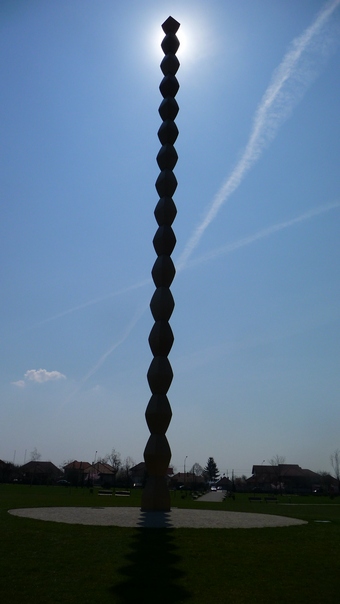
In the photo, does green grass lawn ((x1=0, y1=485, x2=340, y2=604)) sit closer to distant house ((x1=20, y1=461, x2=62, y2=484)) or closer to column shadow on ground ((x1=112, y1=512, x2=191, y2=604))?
column shadow on ground ((x1=112, y1=512, x2=191, y2=604))

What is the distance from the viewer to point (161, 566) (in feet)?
33.1

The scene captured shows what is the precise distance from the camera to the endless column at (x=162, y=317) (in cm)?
2362

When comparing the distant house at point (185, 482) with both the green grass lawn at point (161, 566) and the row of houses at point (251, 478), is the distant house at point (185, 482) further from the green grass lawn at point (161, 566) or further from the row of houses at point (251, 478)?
the green grass lawn at point (161, 566)

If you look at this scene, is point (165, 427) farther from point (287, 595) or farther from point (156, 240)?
point (287, 595)

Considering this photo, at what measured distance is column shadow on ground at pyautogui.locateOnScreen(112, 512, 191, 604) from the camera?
8.21 m

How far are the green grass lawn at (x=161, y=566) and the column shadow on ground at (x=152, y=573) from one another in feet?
0.06

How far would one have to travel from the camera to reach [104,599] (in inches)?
313

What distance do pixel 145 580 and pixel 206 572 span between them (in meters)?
1.34

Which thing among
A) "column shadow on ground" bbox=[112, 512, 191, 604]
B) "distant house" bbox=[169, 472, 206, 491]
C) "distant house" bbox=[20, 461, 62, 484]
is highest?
"distant house" bbox=[20, 461, 62, 484]

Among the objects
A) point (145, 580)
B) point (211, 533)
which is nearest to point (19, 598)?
point (145, 580)

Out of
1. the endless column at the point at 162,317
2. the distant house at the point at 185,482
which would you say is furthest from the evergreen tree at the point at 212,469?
the endless column at the point at 162,317

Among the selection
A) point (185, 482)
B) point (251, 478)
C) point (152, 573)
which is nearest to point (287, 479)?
point (251, 478)

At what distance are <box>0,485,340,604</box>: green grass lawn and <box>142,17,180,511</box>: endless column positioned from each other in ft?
29.5

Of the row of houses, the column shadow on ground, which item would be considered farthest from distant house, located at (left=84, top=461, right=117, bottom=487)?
the column shadow on ground
